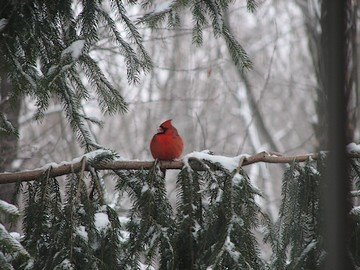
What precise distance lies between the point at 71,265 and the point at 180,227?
50cm

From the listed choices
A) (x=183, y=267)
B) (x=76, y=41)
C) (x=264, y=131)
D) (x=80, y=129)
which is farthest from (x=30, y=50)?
(x=264, y=131)

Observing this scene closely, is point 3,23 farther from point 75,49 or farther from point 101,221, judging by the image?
point 101,221

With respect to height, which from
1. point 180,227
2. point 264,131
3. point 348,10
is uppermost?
point 264,131

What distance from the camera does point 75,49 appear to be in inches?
104

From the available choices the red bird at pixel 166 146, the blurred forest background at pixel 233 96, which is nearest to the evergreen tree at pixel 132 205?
the red bird at pixel 166 146

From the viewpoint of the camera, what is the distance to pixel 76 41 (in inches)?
105

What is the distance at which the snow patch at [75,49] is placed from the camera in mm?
2623

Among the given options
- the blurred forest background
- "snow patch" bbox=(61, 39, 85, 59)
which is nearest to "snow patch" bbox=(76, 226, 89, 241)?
"snow patch" bbox=(61, 39, 85, 59)

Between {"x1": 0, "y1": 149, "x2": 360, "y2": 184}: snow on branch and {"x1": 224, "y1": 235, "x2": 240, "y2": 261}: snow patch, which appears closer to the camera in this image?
{"x1": 224, "y1": 235, "x2": 240, "y2": 261}: snow patch

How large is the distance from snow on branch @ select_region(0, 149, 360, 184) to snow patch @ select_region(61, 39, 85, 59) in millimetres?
466

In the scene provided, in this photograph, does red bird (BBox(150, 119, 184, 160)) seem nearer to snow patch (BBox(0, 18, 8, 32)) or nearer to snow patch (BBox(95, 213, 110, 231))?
snow patch (BBox(95, 213, 110, 231))

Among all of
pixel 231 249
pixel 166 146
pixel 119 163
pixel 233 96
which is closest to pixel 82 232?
pixel 119 163

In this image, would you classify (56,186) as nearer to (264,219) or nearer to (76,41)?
(76,41)

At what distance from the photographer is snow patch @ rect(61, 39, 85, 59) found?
2623 mm
